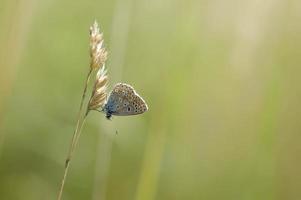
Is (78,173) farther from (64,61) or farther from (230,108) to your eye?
(230,108)

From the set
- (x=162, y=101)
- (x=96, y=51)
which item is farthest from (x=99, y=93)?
(x=162, y=101)

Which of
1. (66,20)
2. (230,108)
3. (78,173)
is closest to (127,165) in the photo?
(78,173)

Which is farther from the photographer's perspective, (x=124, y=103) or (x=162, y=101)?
(x=162, y=101)

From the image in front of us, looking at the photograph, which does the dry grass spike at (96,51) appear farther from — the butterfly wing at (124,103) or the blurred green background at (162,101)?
the blurred green background at (162,101)

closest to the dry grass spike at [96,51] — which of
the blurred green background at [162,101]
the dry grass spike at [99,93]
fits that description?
the dry grass spike at [99,93]

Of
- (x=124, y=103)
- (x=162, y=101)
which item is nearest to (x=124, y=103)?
(x=124, y=103)

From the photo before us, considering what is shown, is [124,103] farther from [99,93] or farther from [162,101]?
[162,101]

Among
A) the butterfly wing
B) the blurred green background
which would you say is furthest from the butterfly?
the blurred green background
